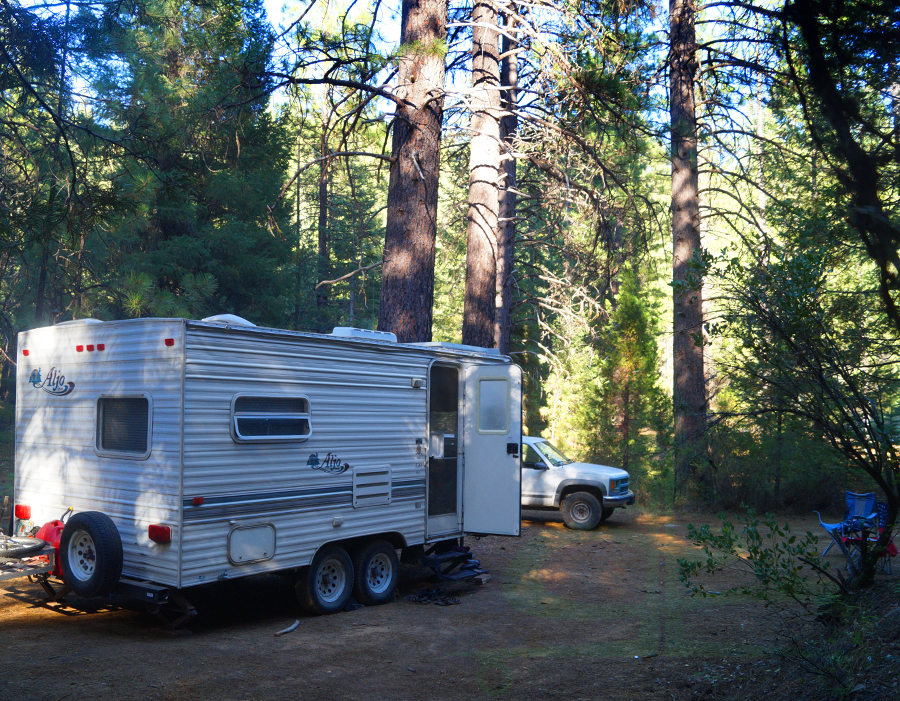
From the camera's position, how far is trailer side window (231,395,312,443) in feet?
22.7

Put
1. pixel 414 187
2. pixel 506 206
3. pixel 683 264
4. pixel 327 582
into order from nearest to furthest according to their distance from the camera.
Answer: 1. pixel 327 582
2. pixel 414 187
3. pixel 683 264
4. pixel 506 206

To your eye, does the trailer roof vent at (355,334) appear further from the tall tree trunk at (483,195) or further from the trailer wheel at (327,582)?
the tall tree trunk at (483,195)

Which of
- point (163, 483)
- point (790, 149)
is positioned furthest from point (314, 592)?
point (790, 149)

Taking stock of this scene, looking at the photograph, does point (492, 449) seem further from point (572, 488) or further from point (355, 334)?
point (572, 488)

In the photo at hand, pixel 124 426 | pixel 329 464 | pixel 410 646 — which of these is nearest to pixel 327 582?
pixel 329 464

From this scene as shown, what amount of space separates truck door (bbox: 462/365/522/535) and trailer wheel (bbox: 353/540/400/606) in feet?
4.85

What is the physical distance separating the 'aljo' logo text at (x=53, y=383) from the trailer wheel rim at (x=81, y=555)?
1.51m

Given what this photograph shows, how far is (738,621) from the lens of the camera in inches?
303

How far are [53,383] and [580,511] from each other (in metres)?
9.41

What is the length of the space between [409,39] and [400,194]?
2184mm

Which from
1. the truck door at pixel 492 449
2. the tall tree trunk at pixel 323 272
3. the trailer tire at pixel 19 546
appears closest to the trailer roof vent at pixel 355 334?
the truck door at pixel 492 449

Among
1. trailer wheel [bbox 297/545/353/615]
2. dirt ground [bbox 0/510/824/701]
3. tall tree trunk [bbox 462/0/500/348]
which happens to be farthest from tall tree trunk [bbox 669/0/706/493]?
trailer wheel [bbox 297/545/353/615]

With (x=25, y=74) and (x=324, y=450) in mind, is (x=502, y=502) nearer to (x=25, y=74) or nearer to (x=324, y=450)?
(x=324, y=450)

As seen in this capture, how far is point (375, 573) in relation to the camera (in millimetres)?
8500
